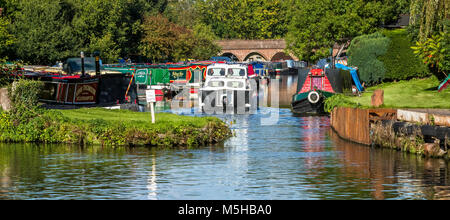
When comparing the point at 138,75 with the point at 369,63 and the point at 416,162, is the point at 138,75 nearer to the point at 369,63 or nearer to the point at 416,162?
the point at 369,63

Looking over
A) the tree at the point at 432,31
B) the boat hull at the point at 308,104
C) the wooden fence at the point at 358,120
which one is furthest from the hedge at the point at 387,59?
the wooden fence at the point at 358,120

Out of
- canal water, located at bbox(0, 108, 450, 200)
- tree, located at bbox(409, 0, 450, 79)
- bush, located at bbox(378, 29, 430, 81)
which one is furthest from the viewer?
bush, located at bbox(378, 29, 430, 81)

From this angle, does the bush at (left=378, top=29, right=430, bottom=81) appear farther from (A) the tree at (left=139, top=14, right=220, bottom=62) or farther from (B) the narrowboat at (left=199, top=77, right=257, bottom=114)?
(A) the tree at (left=139, top=14, right=220, bottom=62)

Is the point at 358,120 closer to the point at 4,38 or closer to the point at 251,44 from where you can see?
the point at 4,38

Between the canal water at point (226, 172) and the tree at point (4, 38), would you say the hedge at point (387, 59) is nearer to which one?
the canal water at point (226, 172)

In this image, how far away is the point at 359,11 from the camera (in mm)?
84438

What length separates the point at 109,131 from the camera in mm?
30703

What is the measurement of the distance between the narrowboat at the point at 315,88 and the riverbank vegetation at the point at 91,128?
1623 centimetres

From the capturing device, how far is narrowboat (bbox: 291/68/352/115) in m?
48.8

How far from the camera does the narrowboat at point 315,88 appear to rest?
4884 cm

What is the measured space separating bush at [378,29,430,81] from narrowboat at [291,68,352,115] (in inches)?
508

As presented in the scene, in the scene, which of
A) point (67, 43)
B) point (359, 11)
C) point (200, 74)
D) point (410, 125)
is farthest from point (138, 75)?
point (410, 125)

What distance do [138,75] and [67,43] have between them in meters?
19.6

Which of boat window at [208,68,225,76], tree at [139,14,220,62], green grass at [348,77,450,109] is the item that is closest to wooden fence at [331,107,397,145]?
green grass at [348,77,450,109]
